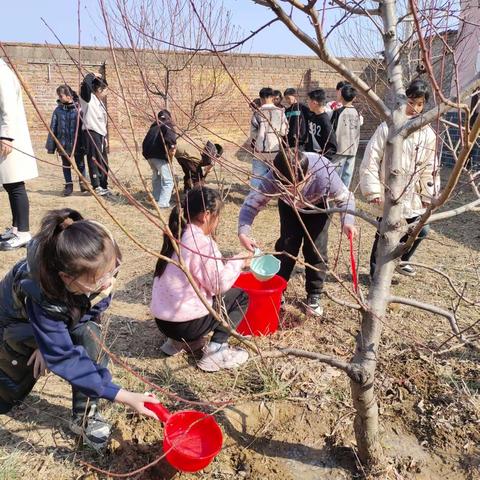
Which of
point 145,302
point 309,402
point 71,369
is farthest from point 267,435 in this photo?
point 145,302

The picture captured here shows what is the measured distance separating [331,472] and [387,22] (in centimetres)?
169

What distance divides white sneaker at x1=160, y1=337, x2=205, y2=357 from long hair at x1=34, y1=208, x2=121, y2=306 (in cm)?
109

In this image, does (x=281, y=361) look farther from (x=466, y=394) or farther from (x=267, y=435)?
(x=466, y=394)

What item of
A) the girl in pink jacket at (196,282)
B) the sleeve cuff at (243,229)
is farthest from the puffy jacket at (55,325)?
the sleeve cuff at (243,229)

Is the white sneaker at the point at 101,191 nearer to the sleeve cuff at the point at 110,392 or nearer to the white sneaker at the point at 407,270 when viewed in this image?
the white sneaker at the point at 407,270

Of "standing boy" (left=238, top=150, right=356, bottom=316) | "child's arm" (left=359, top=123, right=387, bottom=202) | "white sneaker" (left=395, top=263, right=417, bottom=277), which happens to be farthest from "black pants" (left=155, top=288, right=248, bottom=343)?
"white sneaker" (left=395, top=263, right=417, bottom=277)

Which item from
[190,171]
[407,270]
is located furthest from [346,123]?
[407,270]

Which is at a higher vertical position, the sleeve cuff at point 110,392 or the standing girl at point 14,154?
the standing girl at point 14,154

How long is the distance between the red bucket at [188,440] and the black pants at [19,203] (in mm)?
2709

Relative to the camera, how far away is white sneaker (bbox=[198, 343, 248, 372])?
2287 millimetres

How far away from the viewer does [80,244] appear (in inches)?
53.2

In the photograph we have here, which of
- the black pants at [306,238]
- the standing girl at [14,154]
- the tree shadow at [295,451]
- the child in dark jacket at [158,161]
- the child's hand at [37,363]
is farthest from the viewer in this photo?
the child in dark jacket at [158,161]

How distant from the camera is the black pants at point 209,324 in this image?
220 centimetres

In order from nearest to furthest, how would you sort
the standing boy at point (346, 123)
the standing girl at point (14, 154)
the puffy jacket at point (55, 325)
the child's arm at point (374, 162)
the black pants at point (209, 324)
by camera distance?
the puffy jacket at point (55, 325) < the black pants at point (209, 324) < the child's arm at point (374, 162) < the standing girl at point (14, 154) < the standing boy at point (346, 123)
